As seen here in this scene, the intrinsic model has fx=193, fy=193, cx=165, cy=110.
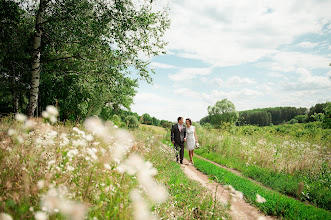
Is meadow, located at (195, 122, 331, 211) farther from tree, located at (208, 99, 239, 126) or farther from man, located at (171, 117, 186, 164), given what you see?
tree, located at (208, 99, 239, 126)

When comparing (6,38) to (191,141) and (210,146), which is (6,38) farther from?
(210,146)

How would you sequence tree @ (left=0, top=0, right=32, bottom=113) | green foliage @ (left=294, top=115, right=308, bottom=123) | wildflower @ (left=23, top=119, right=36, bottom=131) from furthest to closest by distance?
1. green foliage @ (left=294, top=115, right=308, bottom=123)
2. tree @ (left=0, top=0, right=32, bottom=113)
3. wildflower @ (left=23, top=119, right=36, bottom=131)

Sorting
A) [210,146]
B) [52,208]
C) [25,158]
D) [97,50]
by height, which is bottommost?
[210,146]

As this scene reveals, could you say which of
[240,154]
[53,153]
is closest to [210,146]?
[240,154]

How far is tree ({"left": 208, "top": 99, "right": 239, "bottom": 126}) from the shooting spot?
60844 mm

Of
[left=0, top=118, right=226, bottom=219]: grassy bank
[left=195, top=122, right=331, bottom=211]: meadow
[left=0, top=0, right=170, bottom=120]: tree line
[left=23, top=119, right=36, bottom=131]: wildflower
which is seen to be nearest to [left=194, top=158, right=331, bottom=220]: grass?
[left=195, top=122, right=331, bottom=211]: meadow

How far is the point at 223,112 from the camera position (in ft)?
205

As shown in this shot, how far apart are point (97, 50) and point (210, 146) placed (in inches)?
443

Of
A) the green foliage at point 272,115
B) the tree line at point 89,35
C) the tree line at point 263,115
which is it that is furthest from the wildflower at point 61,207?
the green foliage at point 272,115

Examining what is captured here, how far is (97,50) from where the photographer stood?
10.4 metres

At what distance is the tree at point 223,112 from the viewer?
200 ft

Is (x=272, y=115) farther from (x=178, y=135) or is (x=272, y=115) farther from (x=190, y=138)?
(x=178, y=135)

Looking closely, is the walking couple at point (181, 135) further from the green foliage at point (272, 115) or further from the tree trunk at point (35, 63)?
the green foliage at point (272, 115)

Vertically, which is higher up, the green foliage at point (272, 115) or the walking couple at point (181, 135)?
the green foliage at point (272, 115)
